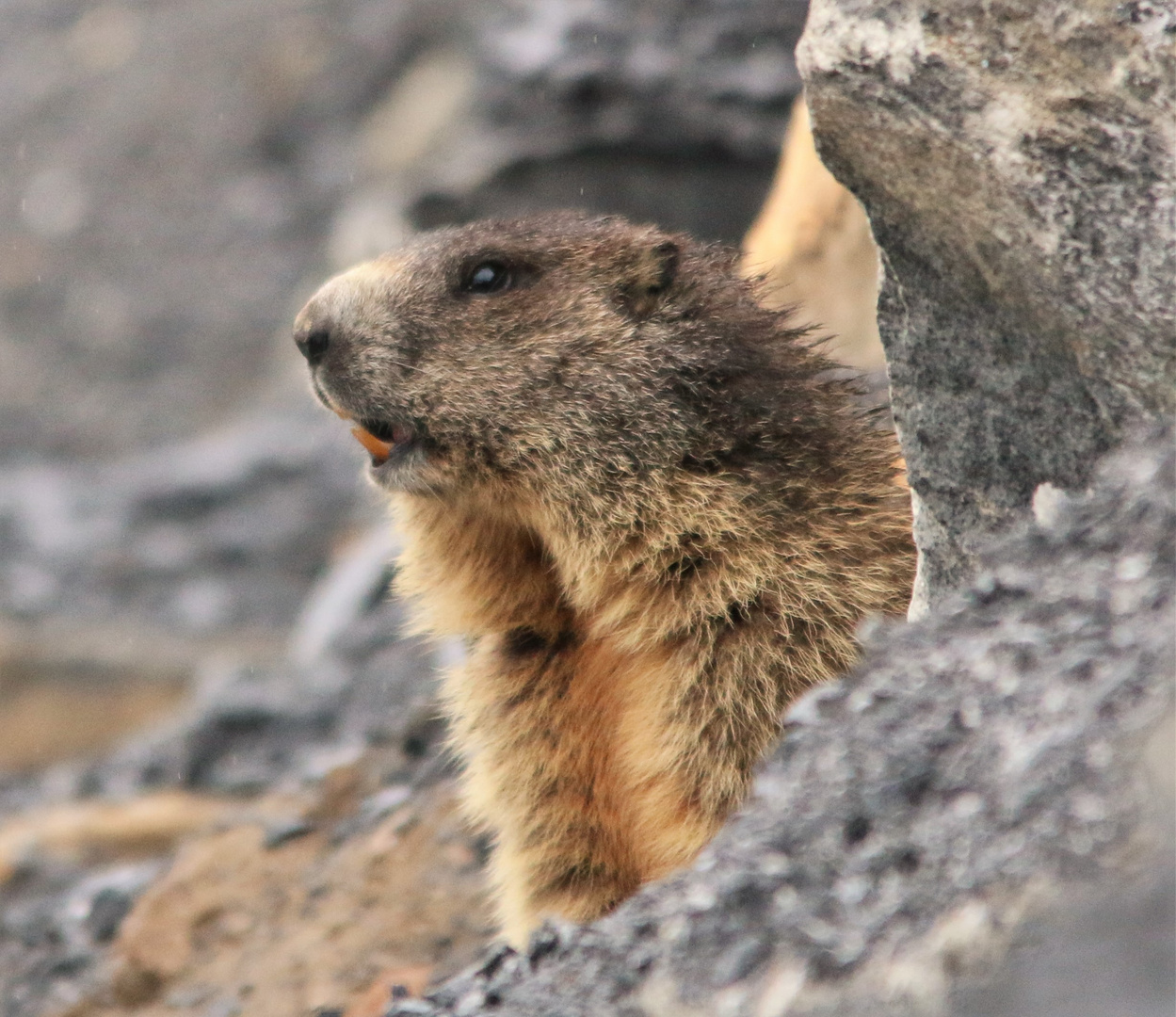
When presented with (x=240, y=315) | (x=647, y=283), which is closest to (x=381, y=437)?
(x=647, y=283)

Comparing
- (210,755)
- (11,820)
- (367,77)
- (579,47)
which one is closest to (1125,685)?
(210,755)

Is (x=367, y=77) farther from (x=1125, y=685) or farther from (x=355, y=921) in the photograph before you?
(x=1125, y=685)

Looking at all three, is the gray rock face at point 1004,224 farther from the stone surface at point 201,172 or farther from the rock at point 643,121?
the stone surface at point 201,172

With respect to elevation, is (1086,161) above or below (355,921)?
below

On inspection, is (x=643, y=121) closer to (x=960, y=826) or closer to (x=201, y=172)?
(x=960, y=826)

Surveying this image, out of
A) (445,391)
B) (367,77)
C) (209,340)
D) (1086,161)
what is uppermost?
(367,77)

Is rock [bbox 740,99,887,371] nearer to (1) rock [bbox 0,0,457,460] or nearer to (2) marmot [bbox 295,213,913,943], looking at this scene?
(2) marmot [bbox 295,213,913,943]
